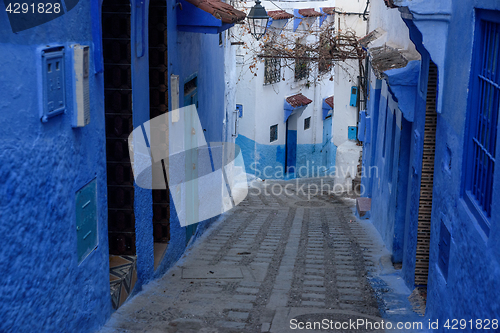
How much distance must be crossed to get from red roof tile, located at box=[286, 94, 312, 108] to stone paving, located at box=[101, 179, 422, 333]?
1236cm

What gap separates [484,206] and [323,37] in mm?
12923

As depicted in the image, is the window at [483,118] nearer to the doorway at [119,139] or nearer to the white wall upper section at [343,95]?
the doorway at [119,139]

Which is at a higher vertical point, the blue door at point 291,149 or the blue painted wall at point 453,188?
the blue painted wall at point 453,188

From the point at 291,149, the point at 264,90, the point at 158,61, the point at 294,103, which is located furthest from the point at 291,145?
the point at 158,61

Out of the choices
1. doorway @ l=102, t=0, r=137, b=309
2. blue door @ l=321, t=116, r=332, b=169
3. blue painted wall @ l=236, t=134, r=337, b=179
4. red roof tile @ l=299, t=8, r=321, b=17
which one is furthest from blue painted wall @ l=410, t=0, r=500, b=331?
blue door @ l=321, t=116, r=332, b=169

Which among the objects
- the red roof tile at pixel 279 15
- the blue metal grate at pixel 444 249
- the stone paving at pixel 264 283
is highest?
the red roof tile at pixel 279 15

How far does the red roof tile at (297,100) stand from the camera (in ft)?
80.7

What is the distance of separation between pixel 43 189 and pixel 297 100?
21497mm

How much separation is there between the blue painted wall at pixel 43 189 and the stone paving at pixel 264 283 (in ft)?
3.15

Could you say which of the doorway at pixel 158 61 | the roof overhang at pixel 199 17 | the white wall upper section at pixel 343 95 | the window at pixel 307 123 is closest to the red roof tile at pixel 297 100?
the window at pixel 307 123

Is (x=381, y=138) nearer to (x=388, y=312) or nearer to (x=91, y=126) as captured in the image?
(x=388, y=312)

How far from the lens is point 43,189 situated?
403 cm

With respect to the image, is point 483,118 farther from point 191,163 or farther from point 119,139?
point 191,163

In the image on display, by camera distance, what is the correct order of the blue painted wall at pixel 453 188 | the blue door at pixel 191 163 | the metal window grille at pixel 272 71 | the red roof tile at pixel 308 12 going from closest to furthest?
the blue painted wall at pixel 453 188
the blue door at pixel 191 163
the metal window grille at pixel 272 71
the red roof tile at pixel 308 12
